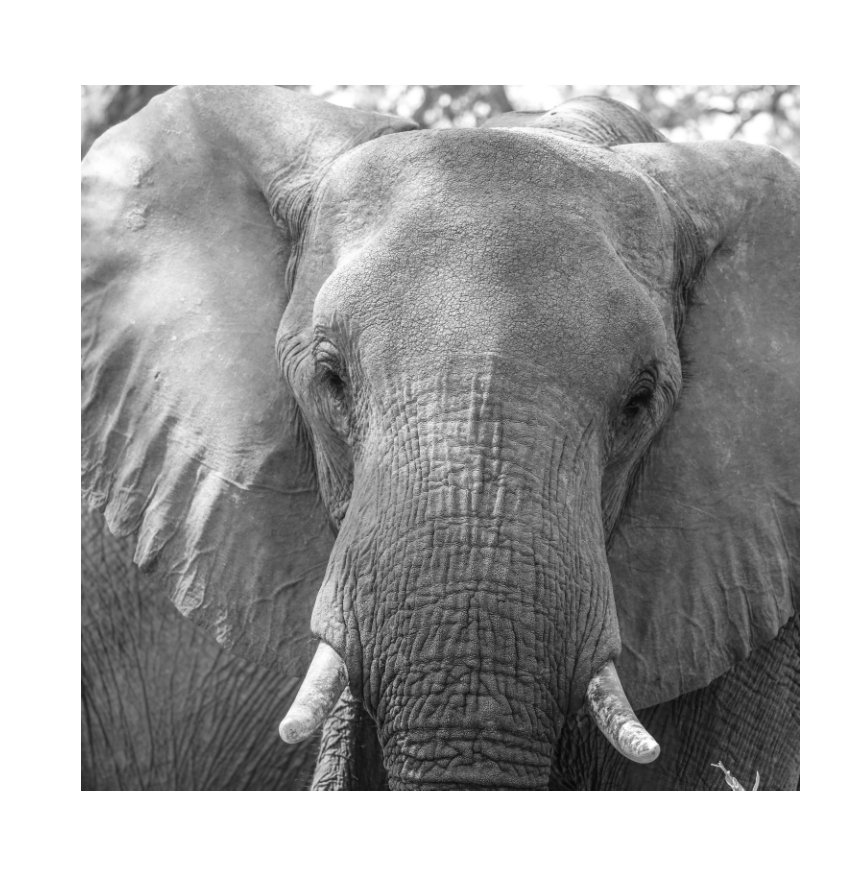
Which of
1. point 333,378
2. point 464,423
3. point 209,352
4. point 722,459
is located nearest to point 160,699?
point 209,352

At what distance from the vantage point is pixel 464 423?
7.47 ft

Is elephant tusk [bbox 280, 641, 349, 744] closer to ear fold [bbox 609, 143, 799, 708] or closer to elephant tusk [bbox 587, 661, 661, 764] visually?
elephant tusk [bbox 587, 661, 661, 764]

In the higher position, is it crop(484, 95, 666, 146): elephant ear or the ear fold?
crop(484, 95, 666, 146): elephant ear

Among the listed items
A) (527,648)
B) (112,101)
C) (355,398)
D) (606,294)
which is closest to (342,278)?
(355,398)

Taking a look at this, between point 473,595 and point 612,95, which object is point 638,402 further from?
point 612,95

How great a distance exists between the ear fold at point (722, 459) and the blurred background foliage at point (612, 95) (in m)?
2.26

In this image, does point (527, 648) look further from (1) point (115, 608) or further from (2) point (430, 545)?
(1) point (115, 608)

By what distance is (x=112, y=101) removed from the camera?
5.15m

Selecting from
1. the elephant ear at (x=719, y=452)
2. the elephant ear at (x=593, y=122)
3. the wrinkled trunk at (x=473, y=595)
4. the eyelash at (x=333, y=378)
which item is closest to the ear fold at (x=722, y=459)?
the elephant ear at (x=719, y=452)

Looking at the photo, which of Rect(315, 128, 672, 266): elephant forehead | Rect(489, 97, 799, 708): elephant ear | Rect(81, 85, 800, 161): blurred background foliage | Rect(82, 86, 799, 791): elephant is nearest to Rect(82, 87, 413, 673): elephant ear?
Rect(82, 86, 799, 791): elephant

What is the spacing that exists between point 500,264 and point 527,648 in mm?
636

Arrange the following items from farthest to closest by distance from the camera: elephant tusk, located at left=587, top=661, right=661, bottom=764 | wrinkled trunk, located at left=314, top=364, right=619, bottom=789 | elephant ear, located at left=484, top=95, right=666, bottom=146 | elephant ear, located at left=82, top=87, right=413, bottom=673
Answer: elephant ear, located at left=484, top=95, right=666, bottom=146 → elephant ear, located at left=82, top=87, right=413, bottom=673 → wrinkled trunk, located at left=314, top=364, right=619, bottom=789 → elephant tusk, located at left=587, top=661, right=661, bottom=764

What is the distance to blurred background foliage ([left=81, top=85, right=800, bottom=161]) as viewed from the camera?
5164 millimetres

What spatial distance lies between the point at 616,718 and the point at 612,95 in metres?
3.59
